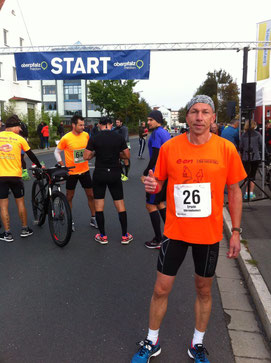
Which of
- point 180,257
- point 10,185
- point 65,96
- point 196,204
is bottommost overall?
point 180,257

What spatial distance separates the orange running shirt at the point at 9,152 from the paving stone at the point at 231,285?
326 centimetres

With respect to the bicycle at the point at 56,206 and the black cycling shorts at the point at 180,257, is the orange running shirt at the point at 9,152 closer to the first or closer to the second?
the bicycle at the point at 56,206

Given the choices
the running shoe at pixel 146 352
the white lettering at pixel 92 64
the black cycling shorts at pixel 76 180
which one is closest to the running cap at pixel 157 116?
the black cycling shorts at pixel 76 180

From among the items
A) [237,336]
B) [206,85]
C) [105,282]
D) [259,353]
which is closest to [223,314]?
[237,336]

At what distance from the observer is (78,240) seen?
16.6ft

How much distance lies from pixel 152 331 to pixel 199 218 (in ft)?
3.06

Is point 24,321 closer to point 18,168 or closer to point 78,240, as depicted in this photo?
point 78,240

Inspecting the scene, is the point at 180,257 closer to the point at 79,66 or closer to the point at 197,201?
the point at 197,201

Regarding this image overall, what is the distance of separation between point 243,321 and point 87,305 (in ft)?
4.76

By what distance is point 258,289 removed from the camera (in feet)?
10.7

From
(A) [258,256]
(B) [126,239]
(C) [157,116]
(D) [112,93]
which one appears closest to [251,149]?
(C) [157,116]

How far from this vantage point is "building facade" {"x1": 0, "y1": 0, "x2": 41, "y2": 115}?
1179 inches

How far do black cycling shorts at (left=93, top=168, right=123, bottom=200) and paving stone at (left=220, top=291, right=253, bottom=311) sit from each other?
6.80 feet

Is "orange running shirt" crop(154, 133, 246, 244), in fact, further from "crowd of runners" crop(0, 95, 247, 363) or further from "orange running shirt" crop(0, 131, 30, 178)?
"orange running shirt" crop(0, 131, 30, 178)
